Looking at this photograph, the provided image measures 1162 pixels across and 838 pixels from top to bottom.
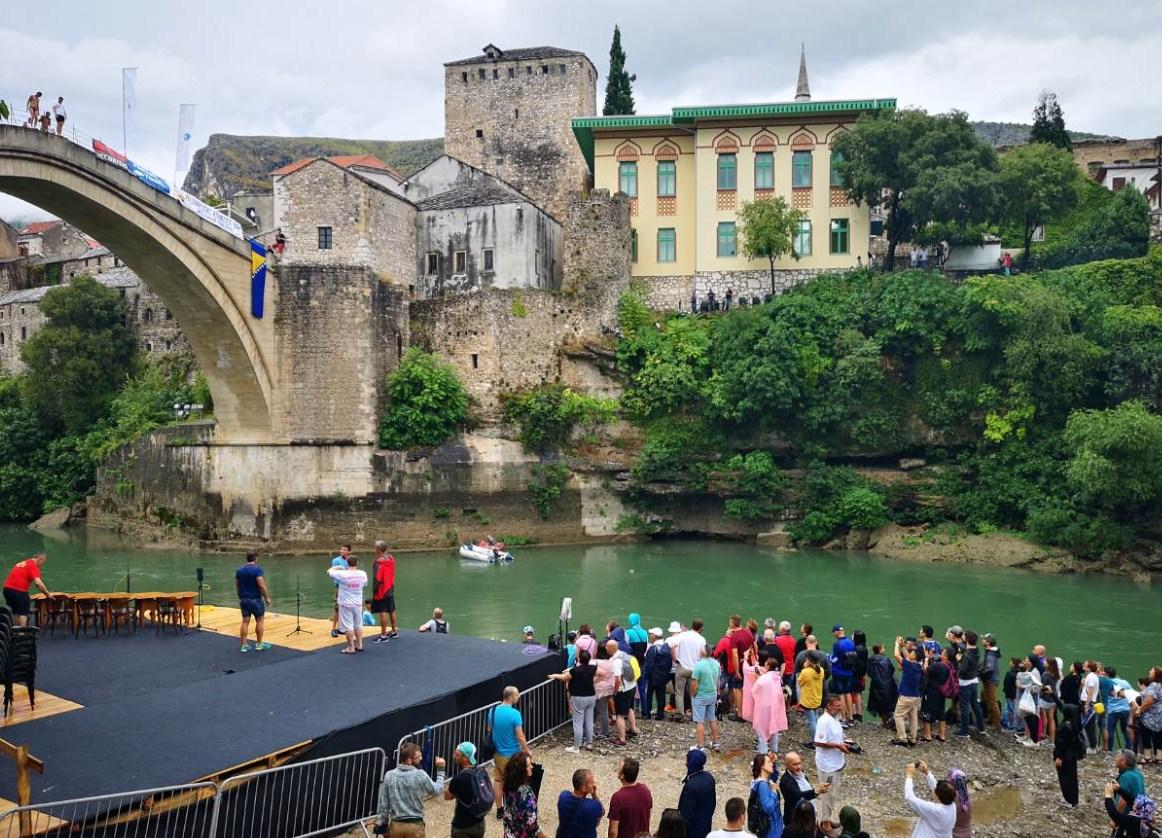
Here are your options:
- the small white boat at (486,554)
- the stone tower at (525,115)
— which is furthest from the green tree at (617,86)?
the small white boat at (486,554)

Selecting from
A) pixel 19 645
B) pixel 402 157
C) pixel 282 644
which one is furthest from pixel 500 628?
pixel 402 157

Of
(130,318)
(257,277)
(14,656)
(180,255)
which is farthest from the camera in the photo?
(130,318)

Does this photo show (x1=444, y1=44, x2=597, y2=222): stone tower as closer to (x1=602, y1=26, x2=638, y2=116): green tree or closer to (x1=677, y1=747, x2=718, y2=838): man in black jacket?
(x1=602, y1=26, x2=638, y2=116): green tree

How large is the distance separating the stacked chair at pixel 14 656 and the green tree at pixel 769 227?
3067cm

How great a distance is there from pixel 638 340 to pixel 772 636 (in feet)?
75.0

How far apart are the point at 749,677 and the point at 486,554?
1907cm

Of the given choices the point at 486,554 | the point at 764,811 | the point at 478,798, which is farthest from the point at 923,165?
the point at 478,798

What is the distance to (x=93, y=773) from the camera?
783 cm

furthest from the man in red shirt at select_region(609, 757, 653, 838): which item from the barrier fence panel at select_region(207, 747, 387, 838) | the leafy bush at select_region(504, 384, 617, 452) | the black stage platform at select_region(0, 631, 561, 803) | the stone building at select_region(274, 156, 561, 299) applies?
the stone building at select_region(274, 156, 561, 299)

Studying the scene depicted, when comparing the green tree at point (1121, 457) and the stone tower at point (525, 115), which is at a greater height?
the stone tower at point (525, 115)

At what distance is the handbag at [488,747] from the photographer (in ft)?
29.5

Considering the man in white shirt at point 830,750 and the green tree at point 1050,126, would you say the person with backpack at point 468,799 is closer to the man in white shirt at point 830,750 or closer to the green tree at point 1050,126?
the man in white shirt at point 830,750

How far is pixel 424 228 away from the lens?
3694cm

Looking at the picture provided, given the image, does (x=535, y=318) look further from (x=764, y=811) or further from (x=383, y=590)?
(x=764, y=811)
